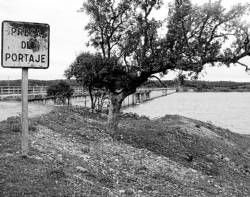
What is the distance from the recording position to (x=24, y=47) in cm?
895

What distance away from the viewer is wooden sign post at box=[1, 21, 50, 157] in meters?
8.76

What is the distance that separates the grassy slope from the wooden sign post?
1401 mm

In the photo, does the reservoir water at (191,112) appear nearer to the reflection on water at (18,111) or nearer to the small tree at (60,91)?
the reflection on water at (18,111)

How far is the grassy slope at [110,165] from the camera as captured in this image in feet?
28.2

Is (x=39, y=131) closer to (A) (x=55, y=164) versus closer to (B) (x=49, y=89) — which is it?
(A) (x=55, y=164)

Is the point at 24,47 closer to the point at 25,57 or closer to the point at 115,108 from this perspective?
the point at 25,57

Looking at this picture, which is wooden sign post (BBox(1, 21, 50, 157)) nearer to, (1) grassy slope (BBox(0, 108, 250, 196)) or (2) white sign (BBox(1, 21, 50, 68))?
(2) white sign (BBox(1, 21, 50, 68))

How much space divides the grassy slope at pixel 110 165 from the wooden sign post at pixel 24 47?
1401mm

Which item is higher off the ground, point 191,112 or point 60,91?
point 60,91

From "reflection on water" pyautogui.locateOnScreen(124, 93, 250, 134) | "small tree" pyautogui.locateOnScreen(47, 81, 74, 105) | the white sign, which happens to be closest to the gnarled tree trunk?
the white sign

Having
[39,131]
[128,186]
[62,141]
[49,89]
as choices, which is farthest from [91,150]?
[49,89]

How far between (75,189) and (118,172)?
3.30m

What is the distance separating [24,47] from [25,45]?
2.1 inches

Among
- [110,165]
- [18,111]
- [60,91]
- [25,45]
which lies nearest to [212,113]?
[60,91]
